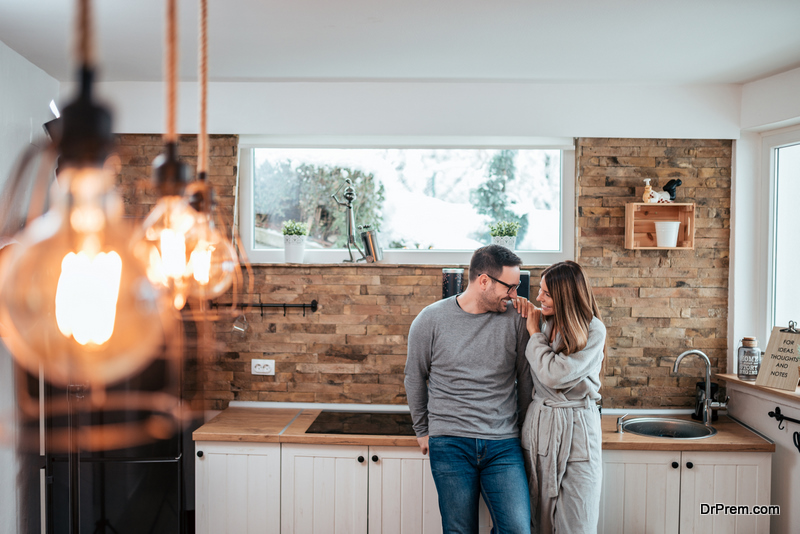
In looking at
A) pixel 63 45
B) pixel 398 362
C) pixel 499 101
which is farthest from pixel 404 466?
pixel 63 45

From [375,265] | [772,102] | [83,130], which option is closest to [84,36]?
[83,130]

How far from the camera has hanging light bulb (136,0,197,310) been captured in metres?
0.59

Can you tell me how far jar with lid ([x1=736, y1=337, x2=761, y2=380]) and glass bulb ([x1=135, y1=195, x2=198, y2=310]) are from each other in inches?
119

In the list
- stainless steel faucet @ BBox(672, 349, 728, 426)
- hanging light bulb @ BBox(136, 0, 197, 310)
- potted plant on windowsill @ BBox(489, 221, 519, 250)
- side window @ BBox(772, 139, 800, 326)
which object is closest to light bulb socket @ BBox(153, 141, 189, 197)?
hanging light bulb @ BBox(136, 0, 197, 310)

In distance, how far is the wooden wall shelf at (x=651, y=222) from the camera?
2.98 metres

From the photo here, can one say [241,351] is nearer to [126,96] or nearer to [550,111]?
[126,96]

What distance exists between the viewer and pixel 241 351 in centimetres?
317

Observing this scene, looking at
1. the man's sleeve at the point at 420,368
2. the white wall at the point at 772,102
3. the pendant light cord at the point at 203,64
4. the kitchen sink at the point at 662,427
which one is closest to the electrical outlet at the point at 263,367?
the man's sleeve at the point at 420,368

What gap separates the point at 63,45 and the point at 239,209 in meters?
1.20

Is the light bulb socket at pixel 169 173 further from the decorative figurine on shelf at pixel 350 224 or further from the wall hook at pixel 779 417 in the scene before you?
the wall hook at pixel 779 417

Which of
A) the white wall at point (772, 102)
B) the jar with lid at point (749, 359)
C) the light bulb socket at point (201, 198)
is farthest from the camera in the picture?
the jar with lid at point (749, 359)

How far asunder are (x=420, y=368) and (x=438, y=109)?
1580 mm

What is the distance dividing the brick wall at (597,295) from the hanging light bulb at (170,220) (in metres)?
2.21

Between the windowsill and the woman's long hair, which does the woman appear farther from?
the windowsill
